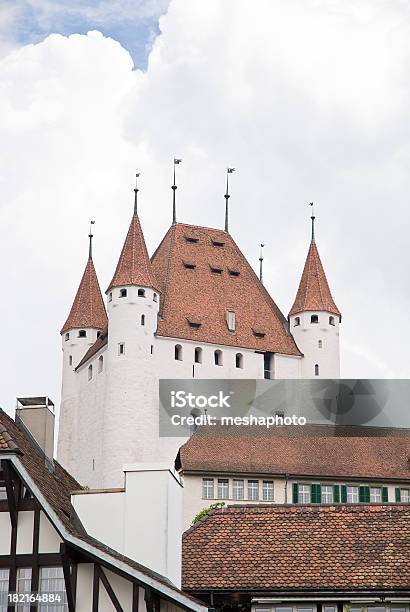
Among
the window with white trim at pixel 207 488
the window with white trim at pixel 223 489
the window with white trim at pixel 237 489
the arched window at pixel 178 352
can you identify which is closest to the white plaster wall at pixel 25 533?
the window with white trim at pixel 207 488

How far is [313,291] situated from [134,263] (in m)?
13.0

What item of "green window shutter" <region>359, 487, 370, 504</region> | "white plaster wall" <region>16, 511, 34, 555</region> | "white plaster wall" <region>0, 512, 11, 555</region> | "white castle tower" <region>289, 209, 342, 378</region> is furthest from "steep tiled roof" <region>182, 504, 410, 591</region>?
"white castle tower" <region>289, 209, 342, 378</region>

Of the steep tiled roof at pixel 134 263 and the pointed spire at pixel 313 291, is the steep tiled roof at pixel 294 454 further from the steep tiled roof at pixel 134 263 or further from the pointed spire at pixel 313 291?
the pointed spire at pixel 313 291

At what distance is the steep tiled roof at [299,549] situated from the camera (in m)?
28.8

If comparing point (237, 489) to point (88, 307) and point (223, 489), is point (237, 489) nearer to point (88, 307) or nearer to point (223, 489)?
point (223, 489)

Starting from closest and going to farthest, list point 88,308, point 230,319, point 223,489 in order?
point 223,489, point 230,319, point 88,308

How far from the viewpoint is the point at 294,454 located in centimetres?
7756

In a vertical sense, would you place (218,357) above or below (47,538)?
above

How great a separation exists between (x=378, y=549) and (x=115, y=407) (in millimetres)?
61622

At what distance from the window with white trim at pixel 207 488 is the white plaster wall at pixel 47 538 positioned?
46713 mm

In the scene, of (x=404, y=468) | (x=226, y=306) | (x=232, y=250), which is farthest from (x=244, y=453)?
(x=232, y=250)

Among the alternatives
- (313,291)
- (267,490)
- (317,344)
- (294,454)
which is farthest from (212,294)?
(267,490)

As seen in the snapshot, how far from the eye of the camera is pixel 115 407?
297ft

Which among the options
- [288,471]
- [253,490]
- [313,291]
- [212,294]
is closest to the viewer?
[253,490]
